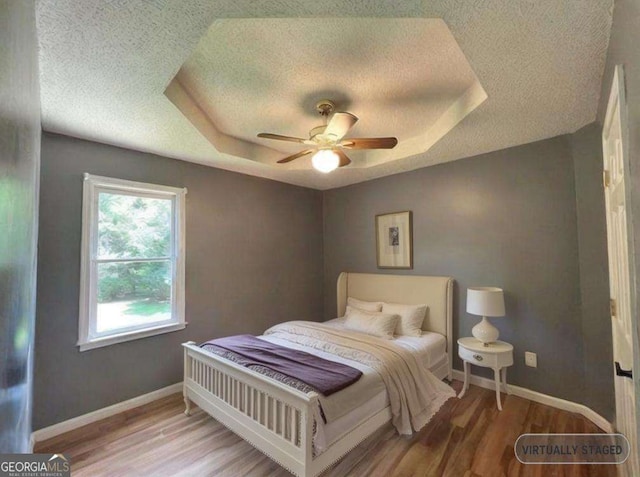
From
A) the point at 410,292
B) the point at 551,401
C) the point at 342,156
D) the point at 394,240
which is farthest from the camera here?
the point at 394,240

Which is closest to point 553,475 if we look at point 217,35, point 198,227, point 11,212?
point 11,212

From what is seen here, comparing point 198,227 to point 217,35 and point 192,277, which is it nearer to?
point 192,277

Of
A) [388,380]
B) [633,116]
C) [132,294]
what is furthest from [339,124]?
[132,294]

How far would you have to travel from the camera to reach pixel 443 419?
8.36 feet

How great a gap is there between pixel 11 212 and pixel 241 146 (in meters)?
2.50

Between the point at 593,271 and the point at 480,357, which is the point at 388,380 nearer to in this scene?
the point at 480,357

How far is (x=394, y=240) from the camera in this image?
13.1ft

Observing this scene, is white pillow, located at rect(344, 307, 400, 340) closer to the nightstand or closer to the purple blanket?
the nightstand

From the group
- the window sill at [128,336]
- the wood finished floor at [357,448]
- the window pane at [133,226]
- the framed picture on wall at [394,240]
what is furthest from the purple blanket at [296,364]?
the framed picture on wall at [394,240]

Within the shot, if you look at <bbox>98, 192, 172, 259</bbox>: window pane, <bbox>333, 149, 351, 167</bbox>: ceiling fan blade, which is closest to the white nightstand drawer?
<bbox>333, 149, 351, 167</bbox>: ceiling fan blade

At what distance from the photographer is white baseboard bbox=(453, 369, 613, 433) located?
7.93ft

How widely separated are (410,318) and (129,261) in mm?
3078

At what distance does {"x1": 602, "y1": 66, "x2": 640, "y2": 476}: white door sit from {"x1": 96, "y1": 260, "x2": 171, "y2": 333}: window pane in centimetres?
363

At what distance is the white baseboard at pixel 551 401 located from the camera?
242 cm
